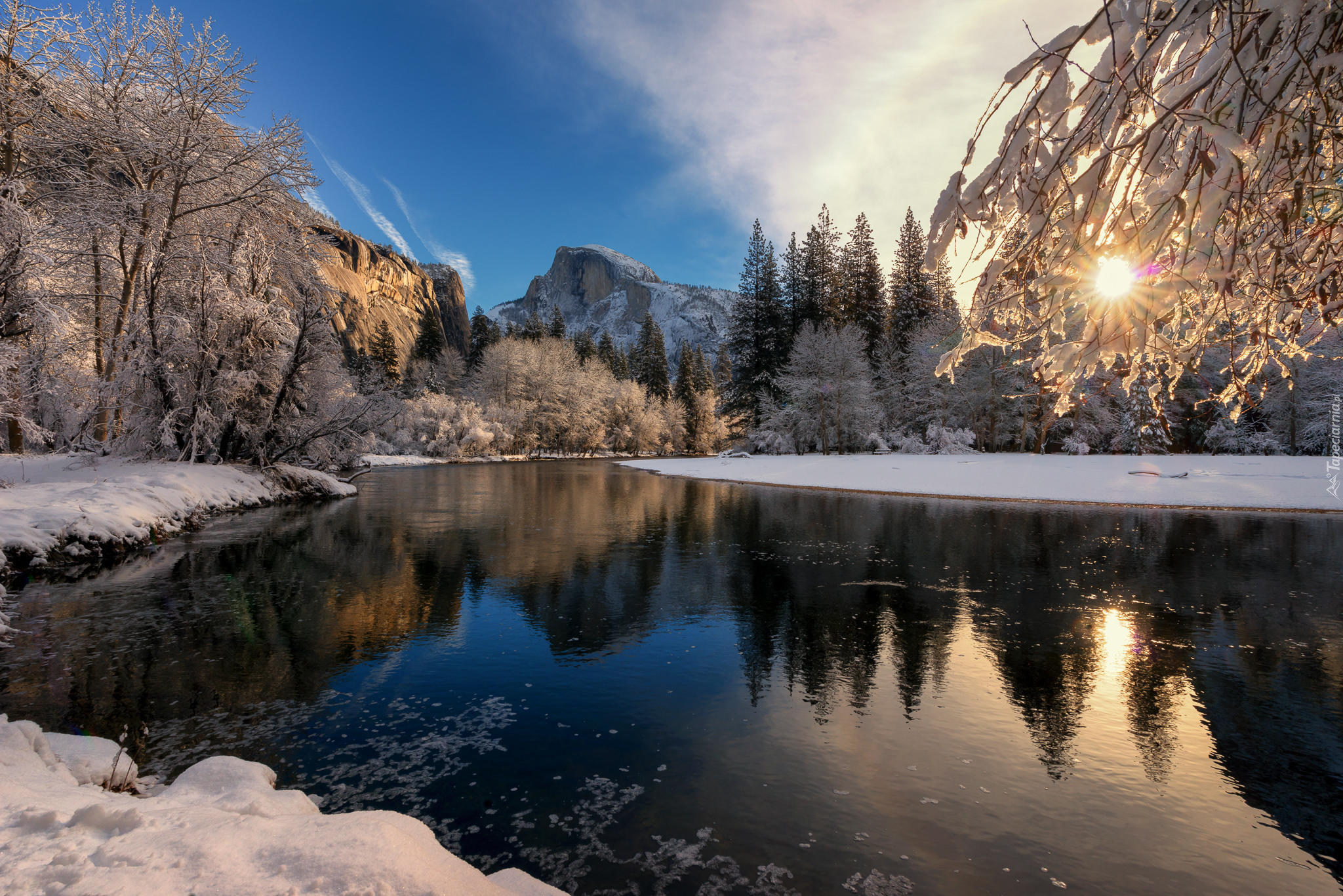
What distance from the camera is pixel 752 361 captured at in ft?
160

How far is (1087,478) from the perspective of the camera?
2308 cm

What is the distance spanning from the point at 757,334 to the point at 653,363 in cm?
2973

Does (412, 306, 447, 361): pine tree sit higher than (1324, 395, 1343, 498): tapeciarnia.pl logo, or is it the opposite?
(412, 306, 447, 361): pine tree

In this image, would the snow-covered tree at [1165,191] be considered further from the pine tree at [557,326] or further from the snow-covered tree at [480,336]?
the pine tree at [557,326]

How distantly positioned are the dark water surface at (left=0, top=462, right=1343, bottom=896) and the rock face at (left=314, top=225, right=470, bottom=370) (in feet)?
239

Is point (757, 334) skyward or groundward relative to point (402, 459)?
skyward

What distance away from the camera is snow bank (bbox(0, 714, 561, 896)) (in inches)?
79.2

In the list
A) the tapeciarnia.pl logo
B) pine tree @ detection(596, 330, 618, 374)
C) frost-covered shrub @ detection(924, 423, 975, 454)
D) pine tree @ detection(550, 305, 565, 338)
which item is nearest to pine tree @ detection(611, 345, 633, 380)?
pine tree @ detection(596, 330, 618, 374)

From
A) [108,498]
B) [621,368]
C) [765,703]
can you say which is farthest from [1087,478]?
[621,368]

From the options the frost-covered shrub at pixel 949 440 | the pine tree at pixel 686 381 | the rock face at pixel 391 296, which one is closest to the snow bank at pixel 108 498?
the frost-covered shrub at pixel 949 440

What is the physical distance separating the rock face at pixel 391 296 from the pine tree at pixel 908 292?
59.3 meters

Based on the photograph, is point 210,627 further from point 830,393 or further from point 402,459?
point 402,459

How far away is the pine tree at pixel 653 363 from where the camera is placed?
75.8 meters

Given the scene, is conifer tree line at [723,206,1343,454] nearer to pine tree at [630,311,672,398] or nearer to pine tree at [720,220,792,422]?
pine tree at [720,220,792,422]
